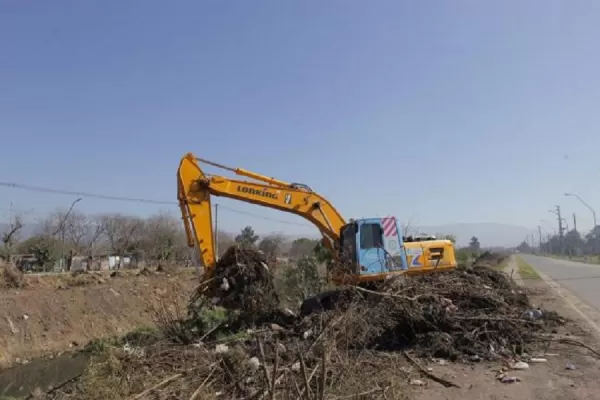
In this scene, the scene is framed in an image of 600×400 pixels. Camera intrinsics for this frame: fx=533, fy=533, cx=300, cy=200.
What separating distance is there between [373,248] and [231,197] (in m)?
3.60

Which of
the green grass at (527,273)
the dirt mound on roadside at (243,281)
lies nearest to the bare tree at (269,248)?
the dirt mound on roadside at (243,281)

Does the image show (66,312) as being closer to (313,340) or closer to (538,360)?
(313,340)

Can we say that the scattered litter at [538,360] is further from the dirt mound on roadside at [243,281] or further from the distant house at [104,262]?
the distant house at [104,262]

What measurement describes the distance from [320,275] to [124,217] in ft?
195

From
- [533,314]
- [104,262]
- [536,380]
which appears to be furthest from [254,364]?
[104,262]

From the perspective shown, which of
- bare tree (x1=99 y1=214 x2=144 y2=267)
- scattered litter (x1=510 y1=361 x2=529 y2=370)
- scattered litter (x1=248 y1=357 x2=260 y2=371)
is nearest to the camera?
scattered litter (x1=248 y1=357 x2=260 y2=371)

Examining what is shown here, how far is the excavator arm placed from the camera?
12.0 metres

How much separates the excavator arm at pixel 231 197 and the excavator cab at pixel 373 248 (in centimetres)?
81

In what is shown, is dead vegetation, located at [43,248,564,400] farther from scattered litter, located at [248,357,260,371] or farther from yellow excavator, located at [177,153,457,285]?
yellow excavator, located at [177,153,457,285]

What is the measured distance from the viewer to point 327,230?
13.5m

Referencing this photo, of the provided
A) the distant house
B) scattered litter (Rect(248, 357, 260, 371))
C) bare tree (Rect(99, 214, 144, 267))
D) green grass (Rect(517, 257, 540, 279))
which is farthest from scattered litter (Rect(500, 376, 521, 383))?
bare tree (Rect(99, 214, 144, 267))

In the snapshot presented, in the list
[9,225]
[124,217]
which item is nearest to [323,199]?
[9,225]

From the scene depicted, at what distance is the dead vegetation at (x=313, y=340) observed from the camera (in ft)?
20.1

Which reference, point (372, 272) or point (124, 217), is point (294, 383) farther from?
point (124, 217)
